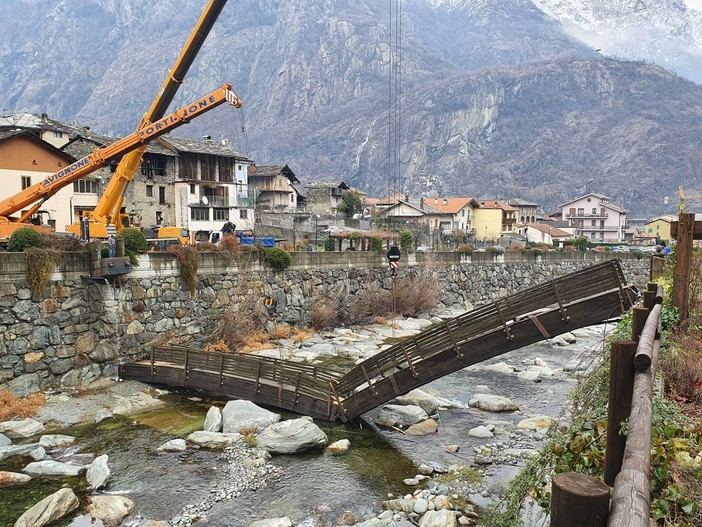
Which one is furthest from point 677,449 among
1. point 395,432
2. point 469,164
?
point 469,164

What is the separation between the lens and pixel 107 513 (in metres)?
9.95

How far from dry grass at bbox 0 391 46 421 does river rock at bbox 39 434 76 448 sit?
2.12 metres

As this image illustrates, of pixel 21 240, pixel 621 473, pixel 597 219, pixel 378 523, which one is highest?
pixel 597 219

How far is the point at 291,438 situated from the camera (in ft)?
43.1

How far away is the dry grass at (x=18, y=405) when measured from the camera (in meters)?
15.1

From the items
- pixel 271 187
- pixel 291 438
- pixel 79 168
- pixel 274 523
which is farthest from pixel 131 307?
pixel 271 187

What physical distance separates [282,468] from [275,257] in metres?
15.3

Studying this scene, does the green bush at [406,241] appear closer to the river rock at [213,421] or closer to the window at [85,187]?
the window at [85,187]

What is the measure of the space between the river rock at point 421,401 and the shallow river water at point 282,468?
372 mm

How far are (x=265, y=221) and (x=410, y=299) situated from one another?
29.3 meters

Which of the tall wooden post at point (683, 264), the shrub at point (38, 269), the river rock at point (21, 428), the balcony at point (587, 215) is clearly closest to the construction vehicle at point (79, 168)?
the shrub at point (38, 269)

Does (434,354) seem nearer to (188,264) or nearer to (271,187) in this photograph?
(188,264)

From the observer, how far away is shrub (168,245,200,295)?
22.0 meters

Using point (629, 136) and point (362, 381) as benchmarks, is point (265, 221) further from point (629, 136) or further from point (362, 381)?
point (629, 136)
